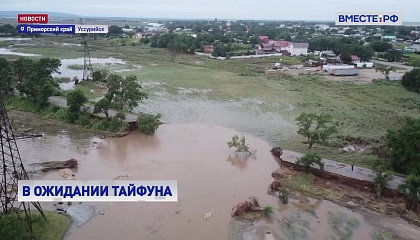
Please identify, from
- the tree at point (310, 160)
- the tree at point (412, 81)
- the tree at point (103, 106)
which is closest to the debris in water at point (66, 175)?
the tree at point (103, 106)

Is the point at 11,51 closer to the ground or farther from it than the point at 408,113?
farther from it

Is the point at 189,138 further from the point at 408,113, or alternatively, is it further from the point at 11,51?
the point at 11,51

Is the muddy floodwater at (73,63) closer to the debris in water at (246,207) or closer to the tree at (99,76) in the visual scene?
the tree at (99,76)

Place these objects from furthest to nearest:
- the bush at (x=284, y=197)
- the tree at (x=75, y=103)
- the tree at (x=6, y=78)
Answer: the tree at (x=6, y=78)
the tree at (x=75, y=103)
the bush at (x=284, y=197)

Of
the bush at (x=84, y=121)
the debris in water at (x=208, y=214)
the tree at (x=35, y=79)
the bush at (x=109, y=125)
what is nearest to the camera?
the debris in water at (x=208, y=214)

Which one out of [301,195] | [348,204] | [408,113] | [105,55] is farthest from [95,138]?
[105,55]

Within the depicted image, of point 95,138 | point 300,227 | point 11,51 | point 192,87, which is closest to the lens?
point 300,227

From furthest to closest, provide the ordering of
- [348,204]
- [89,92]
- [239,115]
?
[89,92]
[239,115]
[348,204]
